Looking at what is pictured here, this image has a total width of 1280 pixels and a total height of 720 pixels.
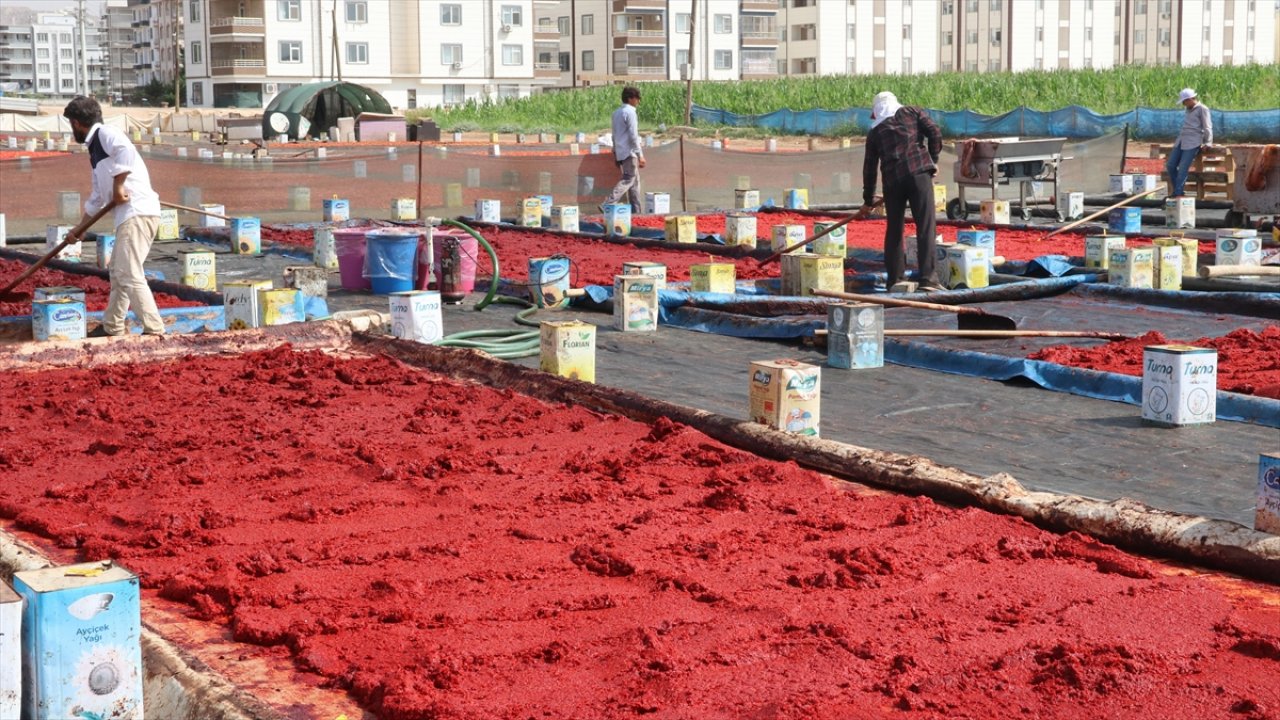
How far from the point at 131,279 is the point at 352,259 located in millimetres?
3608

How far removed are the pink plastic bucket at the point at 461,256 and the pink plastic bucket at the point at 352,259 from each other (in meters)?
0.57

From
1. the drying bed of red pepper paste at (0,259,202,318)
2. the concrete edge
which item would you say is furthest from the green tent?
the concrete edge

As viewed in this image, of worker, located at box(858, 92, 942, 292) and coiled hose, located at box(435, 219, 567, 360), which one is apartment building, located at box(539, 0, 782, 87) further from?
coiled hose, located at box(435, 219, 567, 360)

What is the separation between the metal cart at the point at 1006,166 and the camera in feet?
61.0

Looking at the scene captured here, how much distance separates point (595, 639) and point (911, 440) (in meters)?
3.07

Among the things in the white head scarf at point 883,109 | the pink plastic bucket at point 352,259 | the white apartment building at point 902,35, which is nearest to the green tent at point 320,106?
the white apartment building at point 902,35

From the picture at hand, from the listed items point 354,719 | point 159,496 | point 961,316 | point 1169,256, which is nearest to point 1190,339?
point 961,316

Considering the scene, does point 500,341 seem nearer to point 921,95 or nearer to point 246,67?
point 921,95

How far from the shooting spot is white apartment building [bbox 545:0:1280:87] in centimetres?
7594

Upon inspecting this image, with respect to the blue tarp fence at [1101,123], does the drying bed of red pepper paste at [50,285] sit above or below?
below

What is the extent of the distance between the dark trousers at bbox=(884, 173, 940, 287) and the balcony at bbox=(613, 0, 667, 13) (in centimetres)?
6766

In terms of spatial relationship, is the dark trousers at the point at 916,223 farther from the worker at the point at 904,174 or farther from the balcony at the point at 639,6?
the balcony at the point at 639,6

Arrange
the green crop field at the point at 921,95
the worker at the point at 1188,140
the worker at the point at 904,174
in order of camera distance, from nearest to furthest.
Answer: the worker at the point at 904,174, the worker at the point at 1188,140, the green crop field at the point at 921,95

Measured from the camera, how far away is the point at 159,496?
580cm
